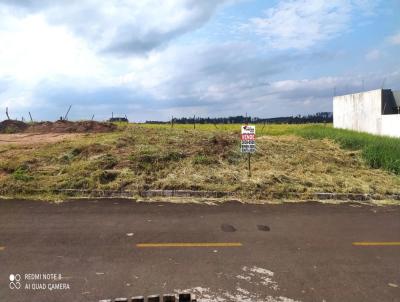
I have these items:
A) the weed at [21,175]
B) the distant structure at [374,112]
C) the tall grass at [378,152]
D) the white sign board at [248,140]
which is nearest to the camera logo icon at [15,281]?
the weed at [21,175]

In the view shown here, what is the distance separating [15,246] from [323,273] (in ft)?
16.3

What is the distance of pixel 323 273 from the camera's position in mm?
5727

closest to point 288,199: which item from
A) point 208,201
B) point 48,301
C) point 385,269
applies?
point 208,201

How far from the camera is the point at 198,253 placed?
644 centimetres

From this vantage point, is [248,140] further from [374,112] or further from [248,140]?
[374,112]

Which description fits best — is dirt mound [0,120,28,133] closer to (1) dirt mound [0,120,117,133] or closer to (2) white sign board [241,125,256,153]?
(1) dirt mound [0,120,117,133]

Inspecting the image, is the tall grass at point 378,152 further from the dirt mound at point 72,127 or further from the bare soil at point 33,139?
the dirt mound at point 72,127

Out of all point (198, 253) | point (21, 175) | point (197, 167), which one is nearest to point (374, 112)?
point (197, 167)

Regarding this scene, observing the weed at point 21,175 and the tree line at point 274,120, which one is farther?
the tree line at point 274,120

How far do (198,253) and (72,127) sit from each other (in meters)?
23.2

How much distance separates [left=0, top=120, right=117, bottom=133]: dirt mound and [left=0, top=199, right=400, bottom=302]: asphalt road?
18103 millimetres

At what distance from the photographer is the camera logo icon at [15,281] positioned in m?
5.13

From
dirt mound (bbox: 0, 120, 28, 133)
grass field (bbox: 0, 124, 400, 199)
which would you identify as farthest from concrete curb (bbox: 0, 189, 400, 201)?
dirt mound (bbox: 0, 120, 28, 133)

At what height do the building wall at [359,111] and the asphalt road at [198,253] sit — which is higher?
the building wall at [359,111]
